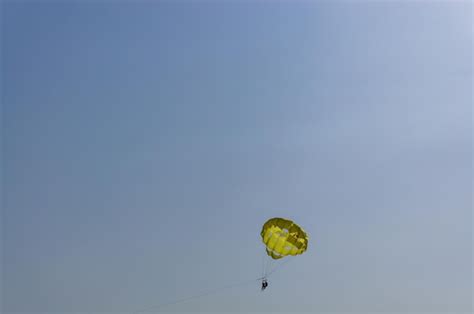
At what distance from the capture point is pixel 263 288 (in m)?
158

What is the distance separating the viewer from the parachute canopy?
516 feet

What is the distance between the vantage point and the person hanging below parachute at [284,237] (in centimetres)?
15712

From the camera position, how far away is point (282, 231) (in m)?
158

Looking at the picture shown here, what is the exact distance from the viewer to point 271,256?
159m

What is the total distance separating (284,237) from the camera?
157375 mm

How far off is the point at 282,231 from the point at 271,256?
151 inches

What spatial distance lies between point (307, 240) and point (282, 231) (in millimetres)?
3359

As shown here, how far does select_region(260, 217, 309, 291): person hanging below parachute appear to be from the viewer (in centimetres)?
15712

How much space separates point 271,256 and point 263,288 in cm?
418

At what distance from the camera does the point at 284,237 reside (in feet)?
516

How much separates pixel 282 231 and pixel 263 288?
770 centimetres

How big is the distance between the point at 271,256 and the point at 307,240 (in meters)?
5.16
